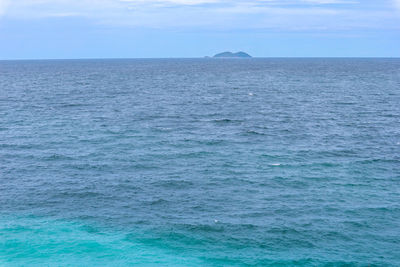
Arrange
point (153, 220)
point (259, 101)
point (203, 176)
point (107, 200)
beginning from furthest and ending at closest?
point (259, 101), point (203, 176), point (107, 200), point (153, 220)

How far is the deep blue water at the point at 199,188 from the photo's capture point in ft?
123

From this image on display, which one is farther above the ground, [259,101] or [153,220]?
[259,101]

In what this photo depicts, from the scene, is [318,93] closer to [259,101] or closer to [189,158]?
[259,101]

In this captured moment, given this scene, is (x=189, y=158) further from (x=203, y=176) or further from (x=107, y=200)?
(x=107, y=200)

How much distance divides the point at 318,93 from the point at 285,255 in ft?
345

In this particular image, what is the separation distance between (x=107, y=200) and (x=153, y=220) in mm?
7571

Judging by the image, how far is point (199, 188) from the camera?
51625mm

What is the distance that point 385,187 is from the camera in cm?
5100

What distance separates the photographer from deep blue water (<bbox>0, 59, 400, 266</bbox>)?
37594 mm

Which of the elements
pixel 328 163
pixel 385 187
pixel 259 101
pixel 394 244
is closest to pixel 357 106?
pixel 259 101

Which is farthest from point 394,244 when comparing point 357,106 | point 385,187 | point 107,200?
point 357,106

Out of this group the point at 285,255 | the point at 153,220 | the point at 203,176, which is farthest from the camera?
the point at 203,176

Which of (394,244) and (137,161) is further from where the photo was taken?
(137,161)

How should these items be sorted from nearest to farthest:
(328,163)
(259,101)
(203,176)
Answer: (203,176)
(328,163)
(259,101)
